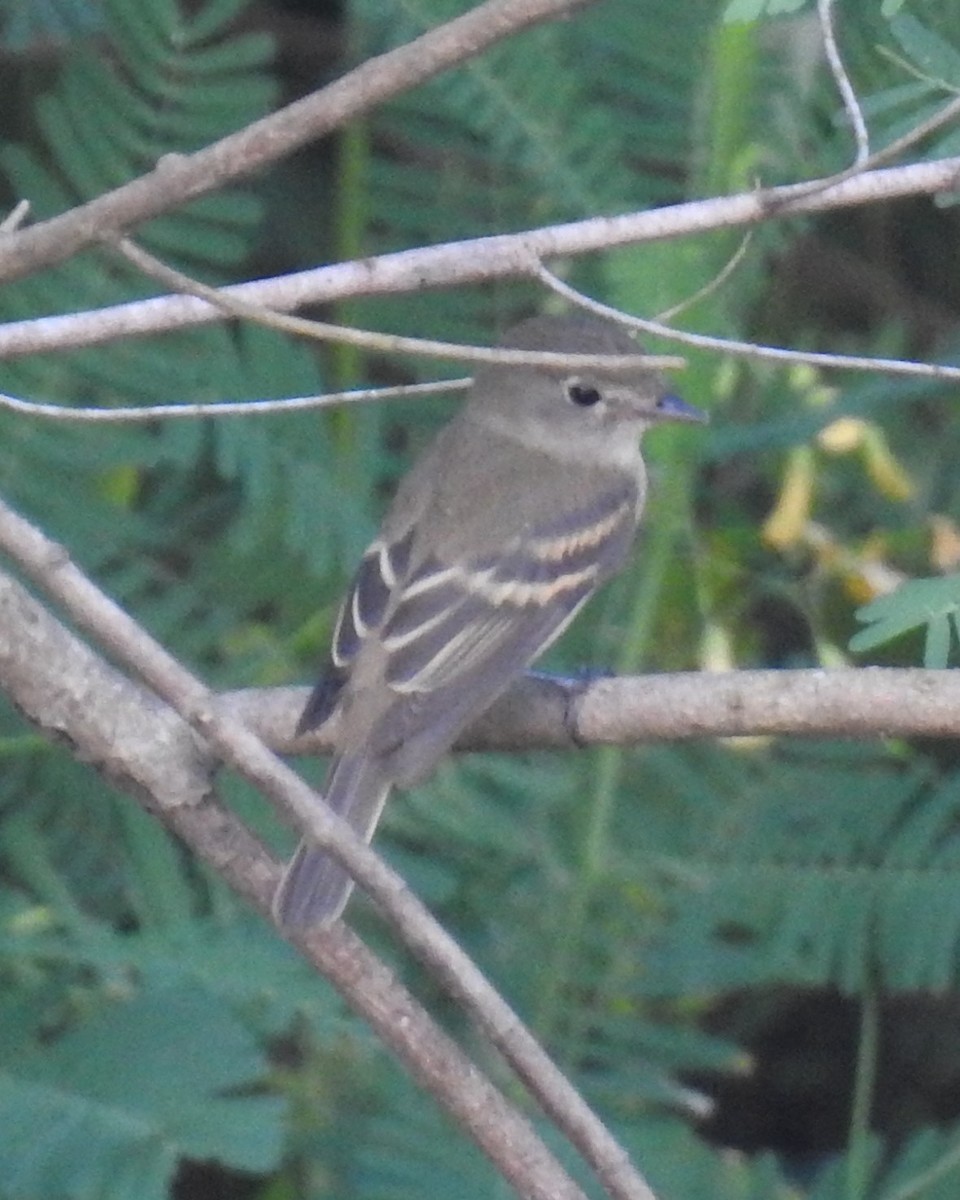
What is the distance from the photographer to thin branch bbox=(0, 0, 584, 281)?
239 centimetres

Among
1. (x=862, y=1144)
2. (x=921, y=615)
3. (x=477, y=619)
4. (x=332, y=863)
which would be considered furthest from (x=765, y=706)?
(x=862, y=1144)

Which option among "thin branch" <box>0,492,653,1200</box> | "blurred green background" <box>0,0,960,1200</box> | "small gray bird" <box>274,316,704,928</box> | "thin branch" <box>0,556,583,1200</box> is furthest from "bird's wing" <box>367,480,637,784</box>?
"thin branch" <box>0,492,653,1200</box>

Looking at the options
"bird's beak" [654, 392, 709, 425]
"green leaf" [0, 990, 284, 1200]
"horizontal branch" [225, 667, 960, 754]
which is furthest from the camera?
"bird's beak" [654, 392, 709, 425]

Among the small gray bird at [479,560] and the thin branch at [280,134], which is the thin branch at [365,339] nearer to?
the thin branch at [280,134]

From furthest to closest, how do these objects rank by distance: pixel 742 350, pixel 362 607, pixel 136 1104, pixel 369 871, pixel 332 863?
pixel 362 607, pixel 136 1104, pixel 332 863, pixel 742 350, pixel 369 871

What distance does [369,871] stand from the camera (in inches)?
97.4

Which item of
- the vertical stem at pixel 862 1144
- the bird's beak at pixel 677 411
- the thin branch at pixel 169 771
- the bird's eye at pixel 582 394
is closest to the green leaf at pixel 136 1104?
the thin branch at pixel 169 771

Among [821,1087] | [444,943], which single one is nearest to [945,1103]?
[821,1087]

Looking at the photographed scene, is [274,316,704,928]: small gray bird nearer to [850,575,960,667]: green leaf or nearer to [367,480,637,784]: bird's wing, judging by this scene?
[367,480,637,784]: bird's wing

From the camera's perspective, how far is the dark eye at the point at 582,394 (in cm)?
476

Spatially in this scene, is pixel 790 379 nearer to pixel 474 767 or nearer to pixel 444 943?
pixel 474 767

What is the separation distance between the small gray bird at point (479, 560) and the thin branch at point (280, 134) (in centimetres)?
84

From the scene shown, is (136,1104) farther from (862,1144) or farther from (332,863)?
(862,1144)

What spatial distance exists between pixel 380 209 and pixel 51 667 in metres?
2.14
